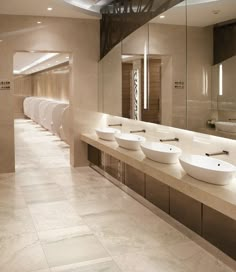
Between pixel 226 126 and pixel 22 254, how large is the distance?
2095mm

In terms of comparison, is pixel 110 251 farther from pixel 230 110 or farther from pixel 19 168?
pixel 19 168

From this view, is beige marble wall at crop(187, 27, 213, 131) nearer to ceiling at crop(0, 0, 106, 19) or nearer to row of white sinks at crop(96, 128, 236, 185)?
row of white sinks at crop(96, 128, 236, 185)

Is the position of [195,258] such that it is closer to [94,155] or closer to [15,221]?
[15,221]

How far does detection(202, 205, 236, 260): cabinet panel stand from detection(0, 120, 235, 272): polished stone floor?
0.07 meters

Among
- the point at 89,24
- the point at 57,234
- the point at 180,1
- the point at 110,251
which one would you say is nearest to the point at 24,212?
the point at 57,234

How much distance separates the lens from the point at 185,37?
3.82 m

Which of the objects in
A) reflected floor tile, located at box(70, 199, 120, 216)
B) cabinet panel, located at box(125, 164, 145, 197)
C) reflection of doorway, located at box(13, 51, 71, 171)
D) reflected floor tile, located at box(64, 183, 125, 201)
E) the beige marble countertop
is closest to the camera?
the beige marble countertop

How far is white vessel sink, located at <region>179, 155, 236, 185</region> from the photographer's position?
8.98 feet

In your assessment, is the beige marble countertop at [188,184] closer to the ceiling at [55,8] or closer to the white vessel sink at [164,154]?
the white vessel sink at [164,154]

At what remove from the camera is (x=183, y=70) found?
389 centimetres

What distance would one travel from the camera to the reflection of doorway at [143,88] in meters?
4.45

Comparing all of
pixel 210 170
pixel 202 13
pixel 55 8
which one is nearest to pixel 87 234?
pixel 210 170

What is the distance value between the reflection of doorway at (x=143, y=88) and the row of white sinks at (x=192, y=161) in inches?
14.0

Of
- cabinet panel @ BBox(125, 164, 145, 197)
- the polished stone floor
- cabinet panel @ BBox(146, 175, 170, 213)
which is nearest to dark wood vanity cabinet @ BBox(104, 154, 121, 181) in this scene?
the polished stone floor
